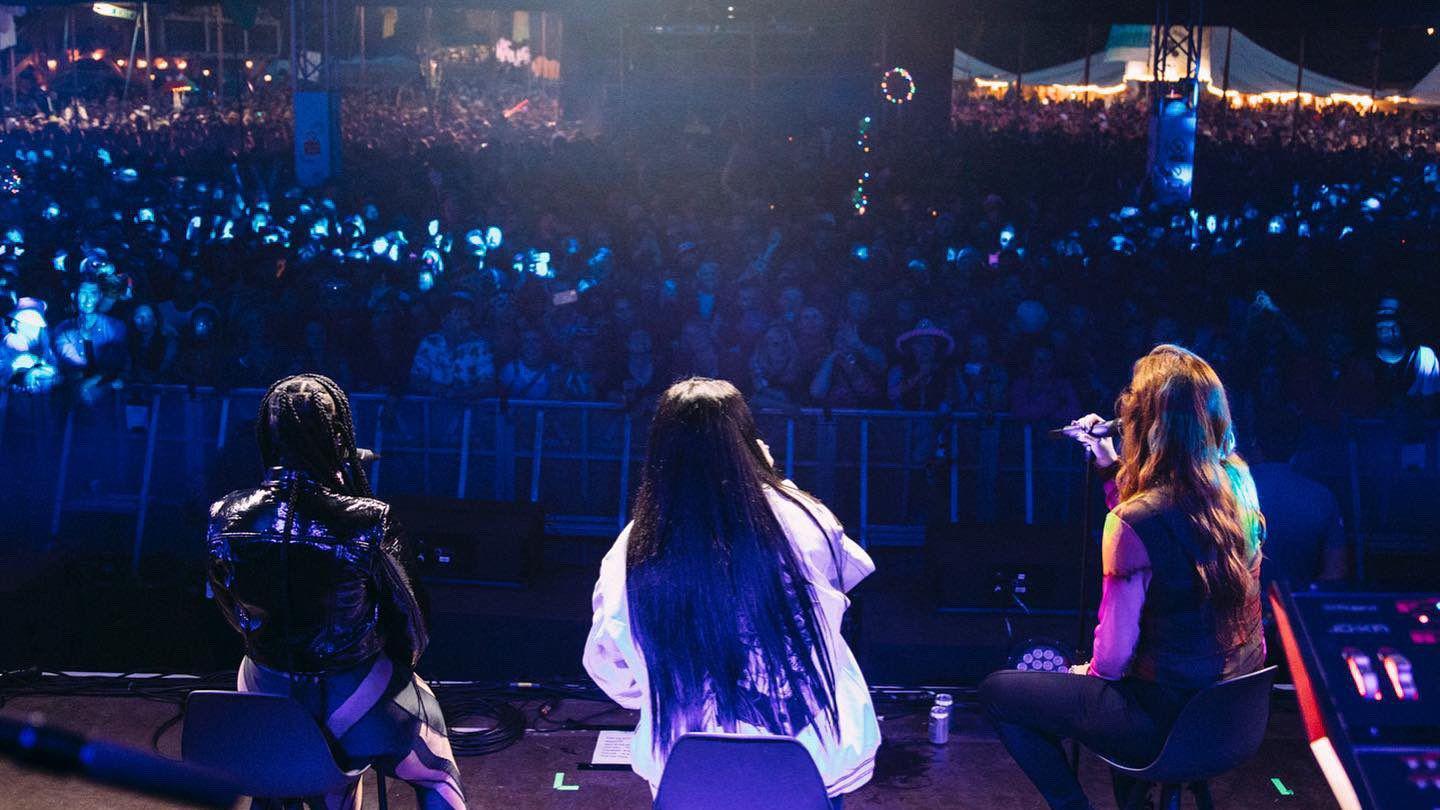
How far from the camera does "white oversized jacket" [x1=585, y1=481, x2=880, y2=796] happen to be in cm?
257

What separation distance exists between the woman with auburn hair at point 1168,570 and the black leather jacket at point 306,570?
6.00 feet

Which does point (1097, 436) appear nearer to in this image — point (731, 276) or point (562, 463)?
point (562, 463)

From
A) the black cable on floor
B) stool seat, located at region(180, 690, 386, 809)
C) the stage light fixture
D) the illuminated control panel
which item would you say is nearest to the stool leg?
the stage light fixture

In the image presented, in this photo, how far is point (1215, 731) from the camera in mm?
3031

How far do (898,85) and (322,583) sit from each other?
20443 mm

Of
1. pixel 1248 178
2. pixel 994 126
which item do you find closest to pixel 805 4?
pixel 994 126

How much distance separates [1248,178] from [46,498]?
58.8 ft

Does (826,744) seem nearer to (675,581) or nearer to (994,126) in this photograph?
(675,581)

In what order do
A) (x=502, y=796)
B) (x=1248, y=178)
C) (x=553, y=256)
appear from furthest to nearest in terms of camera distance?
(x=1248, y=178) < (x=553, y=256) < (x=502, y=796)

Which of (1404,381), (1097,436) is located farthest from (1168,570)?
(1404,381)

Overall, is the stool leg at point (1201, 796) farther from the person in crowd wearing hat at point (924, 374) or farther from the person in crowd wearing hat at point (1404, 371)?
the person in crowd wearing hat at point (1404, 371)

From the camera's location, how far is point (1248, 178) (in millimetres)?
19375

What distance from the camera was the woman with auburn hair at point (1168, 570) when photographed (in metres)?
3.02

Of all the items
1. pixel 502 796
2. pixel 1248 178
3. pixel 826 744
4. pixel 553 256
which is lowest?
pixel 502 796
